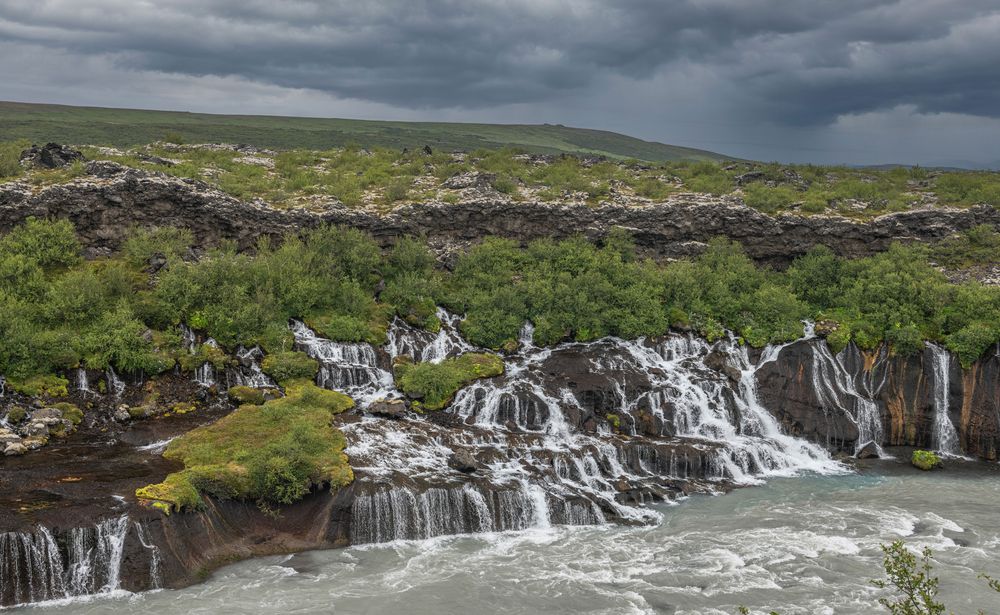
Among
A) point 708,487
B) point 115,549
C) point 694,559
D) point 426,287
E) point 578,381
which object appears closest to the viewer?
point 115,549

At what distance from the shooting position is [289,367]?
37.2 m

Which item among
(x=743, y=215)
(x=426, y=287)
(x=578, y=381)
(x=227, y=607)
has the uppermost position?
(x=743, y=215)

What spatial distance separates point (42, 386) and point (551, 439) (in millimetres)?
25358

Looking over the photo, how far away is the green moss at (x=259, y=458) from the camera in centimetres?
2566

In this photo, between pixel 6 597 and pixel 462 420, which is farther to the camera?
pixel 462 420

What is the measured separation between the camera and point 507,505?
28.3 meters

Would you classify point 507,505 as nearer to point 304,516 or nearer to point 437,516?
point 437,516

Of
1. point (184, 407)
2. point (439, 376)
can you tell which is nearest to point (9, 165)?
point (184, 407)

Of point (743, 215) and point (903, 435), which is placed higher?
point (743, 215)

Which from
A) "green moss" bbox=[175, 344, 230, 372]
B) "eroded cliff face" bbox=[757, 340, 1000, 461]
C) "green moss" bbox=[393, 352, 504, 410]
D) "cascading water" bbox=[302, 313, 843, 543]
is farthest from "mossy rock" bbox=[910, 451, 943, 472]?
"green moss" bbox=[175, 344, 230, 372]

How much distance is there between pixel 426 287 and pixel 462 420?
43.8 feet

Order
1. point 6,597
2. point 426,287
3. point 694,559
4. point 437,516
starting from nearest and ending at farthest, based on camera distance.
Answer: point 6,597
point 694,559
point 437,516
point 426,287

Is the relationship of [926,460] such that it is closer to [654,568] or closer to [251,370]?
[654,568]

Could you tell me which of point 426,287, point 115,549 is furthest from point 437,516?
point 426,287
